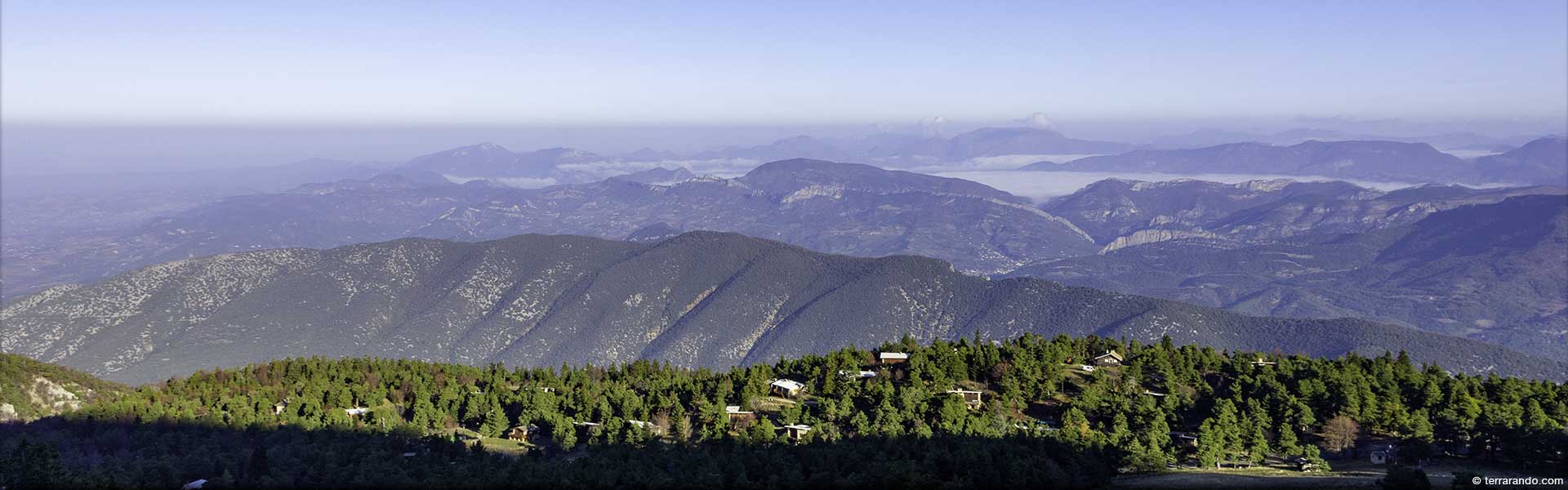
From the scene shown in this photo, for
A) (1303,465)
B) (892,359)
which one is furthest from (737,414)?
(1303,465)

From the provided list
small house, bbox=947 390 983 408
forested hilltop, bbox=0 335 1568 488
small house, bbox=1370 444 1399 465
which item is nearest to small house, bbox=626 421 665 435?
forested hilltop, bbox=0 335 1568 488

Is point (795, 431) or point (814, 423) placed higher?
point (814, 423)

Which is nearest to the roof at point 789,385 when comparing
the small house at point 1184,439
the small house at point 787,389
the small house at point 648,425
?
the small house at point 787,389

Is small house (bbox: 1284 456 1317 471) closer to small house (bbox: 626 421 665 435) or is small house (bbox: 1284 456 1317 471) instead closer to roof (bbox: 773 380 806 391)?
roof (bbox: 773 380 806 391)

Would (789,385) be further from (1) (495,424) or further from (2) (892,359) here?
(1) (495,424)

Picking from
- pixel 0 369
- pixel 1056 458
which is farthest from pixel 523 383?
pixel 1056 458

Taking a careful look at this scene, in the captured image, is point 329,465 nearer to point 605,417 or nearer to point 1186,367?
point 605,417

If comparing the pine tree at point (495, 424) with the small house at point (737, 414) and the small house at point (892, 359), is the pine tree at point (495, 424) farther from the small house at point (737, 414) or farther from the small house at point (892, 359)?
the small house at point (892, 359)
